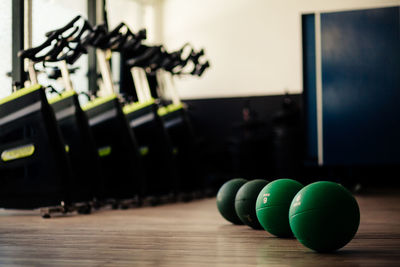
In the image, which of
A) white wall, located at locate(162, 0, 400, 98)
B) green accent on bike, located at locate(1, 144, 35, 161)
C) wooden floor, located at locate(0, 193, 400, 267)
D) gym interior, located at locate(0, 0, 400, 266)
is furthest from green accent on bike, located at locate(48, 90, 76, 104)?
white wall, located at locate(162, 0, 400, 98)

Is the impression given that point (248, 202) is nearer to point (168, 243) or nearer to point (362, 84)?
point (168, 243)

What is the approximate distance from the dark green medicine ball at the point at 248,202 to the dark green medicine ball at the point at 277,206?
0.27 m

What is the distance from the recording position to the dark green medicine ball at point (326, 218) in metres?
2.39

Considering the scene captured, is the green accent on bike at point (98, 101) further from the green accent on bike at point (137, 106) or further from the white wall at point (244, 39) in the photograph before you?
the white wall at point (244, 39)

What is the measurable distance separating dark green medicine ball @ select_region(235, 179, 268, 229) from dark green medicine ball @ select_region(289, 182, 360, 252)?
2.63 feet

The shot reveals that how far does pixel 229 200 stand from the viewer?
143 inches

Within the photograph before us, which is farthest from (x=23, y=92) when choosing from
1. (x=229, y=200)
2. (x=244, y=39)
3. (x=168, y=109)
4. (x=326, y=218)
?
(x=244, y=39)

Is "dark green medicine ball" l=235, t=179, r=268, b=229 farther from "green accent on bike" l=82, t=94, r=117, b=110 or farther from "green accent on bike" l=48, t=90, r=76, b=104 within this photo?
"green accent on bike" l=82, t=94, r=117, b=110

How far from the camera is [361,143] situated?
6.12m

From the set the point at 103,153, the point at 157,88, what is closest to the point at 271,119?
the point at 157,88

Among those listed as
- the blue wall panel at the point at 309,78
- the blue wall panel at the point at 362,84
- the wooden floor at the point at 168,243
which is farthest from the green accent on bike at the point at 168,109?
the wooden floor at the point at 168,243

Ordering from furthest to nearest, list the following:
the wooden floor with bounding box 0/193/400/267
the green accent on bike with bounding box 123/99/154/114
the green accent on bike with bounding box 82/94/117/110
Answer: the green accent on bike with bounding box 123/99/154/114 → the green accent on bike with bounding box 82/94/117/110 → the wooden floor with bounding box 0/193/400/267

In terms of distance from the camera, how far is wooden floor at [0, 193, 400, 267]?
2336 millimetres

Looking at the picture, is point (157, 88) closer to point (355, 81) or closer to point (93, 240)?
point (355, 81)
